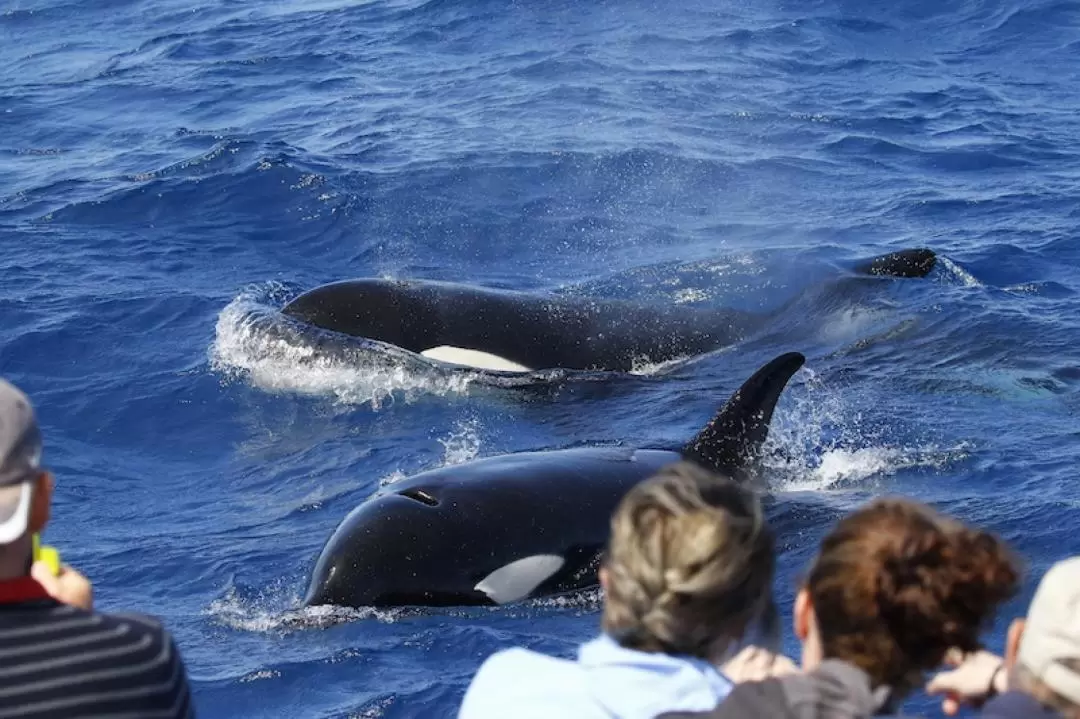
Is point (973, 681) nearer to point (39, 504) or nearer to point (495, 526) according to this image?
point (39, 504)

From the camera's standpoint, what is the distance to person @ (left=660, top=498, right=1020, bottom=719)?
12.4ft

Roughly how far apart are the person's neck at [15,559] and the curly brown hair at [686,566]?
1.46m

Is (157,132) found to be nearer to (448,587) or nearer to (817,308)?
(817,308)

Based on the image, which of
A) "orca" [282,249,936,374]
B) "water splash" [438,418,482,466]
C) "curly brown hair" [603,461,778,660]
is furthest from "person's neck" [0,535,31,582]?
"orca" [282,249,936,374]

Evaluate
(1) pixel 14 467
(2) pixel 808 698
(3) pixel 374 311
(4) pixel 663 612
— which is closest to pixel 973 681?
(2) pixel 808 698

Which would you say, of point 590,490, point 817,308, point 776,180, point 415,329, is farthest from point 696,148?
point 590,490

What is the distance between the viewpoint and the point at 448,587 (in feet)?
29.9

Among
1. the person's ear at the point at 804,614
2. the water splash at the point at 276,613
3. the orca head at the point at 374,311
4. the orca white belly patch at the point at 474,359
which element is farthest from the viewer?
the orca head at the point at 374,311

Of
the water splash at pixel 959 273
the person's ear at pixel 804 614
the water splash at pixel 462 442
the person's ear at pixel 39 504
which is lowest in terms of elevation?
the water splash at pixel 959 273

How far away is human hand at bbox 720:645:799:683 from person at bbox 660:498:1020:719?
468 millimetres

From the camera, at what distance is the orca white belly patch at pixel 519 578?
9148mm

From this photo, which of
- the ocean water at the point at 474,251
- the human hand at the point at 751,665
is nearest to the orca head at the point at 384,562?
the ocean water at the point at 474,251

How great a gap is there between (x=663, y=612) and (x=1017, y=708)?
0.91 meters

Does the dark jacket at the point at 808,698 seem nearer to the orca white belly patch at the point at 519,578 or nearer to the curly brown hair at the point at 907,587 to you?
the curly brown hair at the point at 907,587
